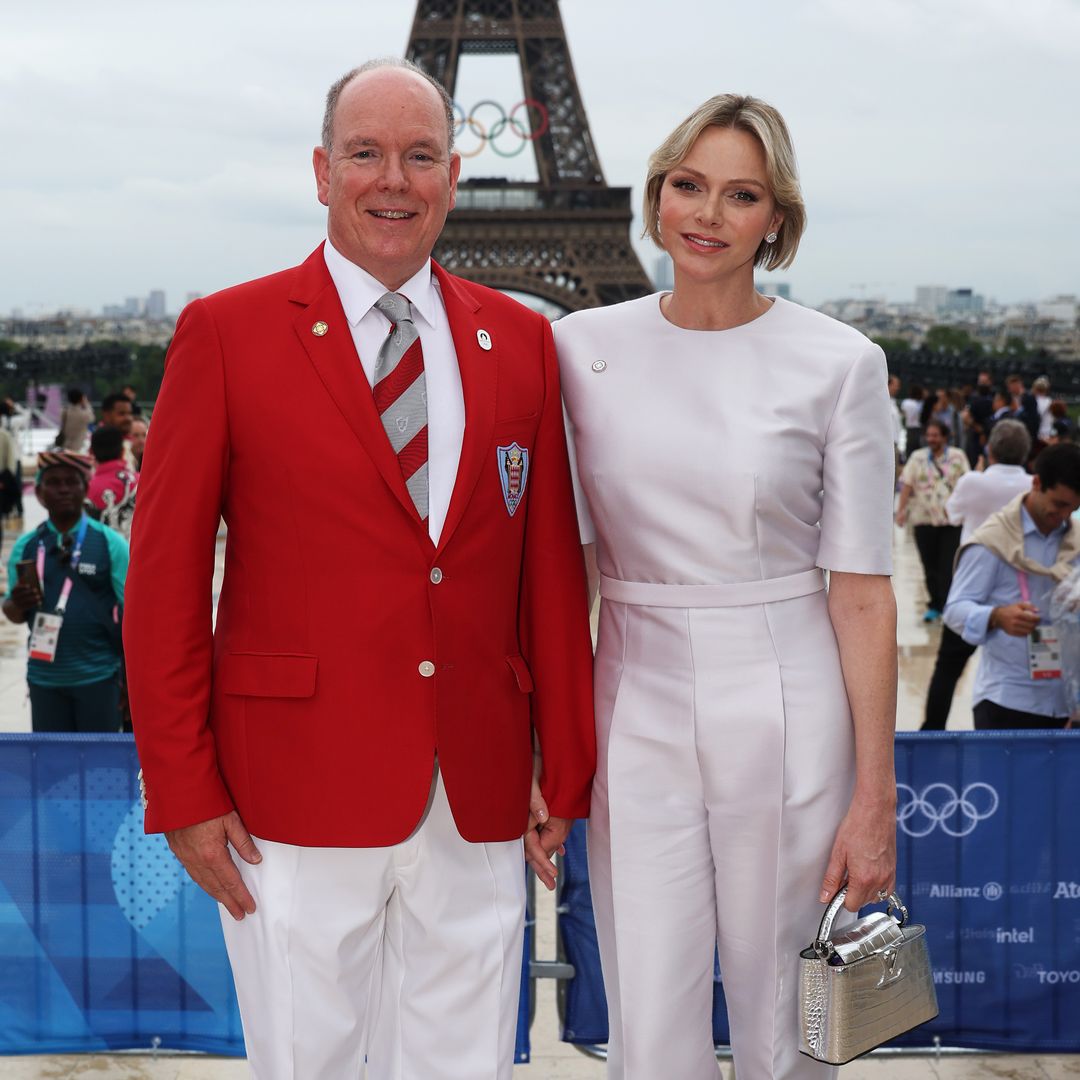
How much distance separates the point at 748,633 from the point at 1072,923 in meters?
1.98

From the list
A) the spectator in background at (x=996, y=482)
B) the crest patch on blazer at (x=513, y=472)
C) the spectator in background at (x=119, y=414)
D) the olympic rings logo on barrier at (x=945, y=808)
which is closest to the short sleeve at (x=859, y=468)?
the crest patch on blazer at (x=513, y=472)

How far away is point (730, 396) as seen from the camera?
8.52 feet

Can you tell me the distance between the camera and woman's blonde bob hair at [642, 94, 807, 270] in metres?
2.55

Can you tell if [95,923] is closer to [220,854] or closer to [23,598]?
[220,854]

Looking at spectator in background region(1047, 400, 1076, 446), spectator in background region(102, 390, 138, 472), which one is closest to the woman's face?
spectator in background region(102, 390, 138, 472)

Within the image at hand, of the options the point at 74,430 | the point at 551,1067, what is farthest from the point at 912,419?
the point at 551,1067

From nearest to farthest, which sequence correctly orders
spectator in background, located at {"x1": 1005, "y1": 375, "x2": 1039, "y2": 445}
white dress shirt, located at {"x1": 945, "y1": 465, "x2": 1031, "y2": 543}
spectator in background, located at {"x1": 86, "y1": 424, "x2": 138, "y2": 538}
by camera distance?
1. spectator in background, located at {"x1": 86, "y1": 424, "x2": 138, "y2": 538}
2. white dress shirt, located at {"x1": 945, "y1": 465, "x2": 1031, "y2": 543}
3. spectator in background, located at {"x1": 1005, "y1": 375, "x2": 1039, "y2": 445}

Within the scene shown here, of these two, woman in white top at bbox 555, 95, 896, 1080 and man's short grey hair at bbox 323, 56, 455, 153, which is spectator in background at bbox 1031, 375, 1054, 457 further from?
man's short grey hair at bbox 323, 56, 455, 153

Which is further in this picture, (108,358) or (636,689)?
(108,358)

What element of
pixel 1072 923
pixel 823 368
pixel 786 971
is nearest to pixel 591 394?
pixel 823 368

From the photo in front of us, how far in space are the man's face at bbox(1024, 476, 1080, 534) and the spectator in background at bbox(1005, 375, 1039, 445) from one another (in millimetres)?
10697

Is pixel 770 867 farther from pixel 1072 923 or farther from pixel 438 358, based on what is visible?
pixel 1072 923

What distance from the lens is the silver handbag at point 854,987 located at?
2555mm

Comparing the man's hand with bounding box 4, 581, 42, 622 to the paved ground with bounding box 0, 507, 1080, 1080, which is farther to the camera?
the man's hand with bounding box 4, 581, 42, 622
